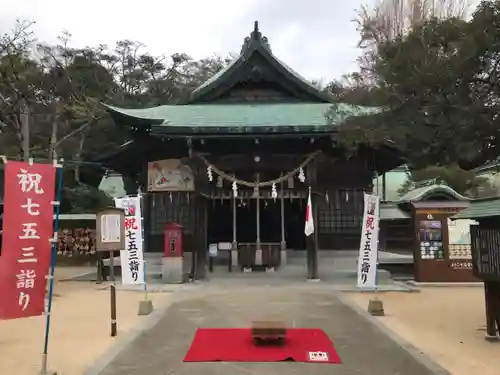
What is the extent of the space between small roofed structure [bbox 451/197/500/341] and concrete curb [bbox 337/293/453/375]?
1418 mm

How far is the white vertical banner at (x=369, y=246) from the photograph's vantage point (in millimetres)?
14125

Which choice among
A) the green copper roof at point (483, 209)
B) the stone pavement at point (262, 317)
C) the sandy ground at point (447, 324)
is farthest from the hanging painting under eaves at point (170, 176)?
the green copper roof at point (483, 209)

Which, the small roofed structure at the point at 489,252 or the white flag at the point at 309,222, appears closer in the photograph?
the small roofed structure at the point at 489,252

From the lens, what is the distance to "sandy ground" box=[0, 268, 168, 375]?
22.7 ft

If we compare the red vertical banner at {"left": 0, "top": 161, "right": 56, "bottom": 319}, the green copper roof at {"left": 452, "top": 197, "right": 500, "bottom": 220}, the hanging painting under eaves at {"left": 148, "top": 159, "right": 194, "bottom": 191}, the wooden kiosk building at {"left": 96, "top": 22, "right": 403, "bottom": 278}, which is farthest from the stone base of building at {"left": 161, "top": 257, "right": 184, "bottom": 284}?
the red vertical banner at {"left": 0, "top": 161, "right": 56, "bottom": 319}

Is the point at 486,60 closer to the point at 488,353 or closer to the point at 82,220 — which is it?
the point at 488,353

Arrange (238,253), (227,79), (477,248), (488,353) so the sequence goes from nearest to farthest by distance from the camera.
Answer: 1. (488,353)
2. (477,248)
3. (238,253)
4. (227,79)

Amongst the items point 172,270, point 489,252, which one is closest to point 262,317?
point 489,252

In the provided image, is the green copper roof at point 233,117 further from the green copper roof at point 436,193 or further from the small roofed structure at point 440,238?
the small roofed structure at point 440,238

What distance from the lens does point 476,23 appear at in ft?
22.4

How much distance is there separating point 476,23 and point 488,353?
4.62 m

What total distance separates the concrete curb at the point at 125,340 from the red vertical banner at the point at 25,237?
3.51 feet

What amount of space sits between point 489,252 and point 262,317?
4.42 meters

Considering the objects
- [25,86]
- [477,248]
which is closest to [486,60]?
[477,248]
